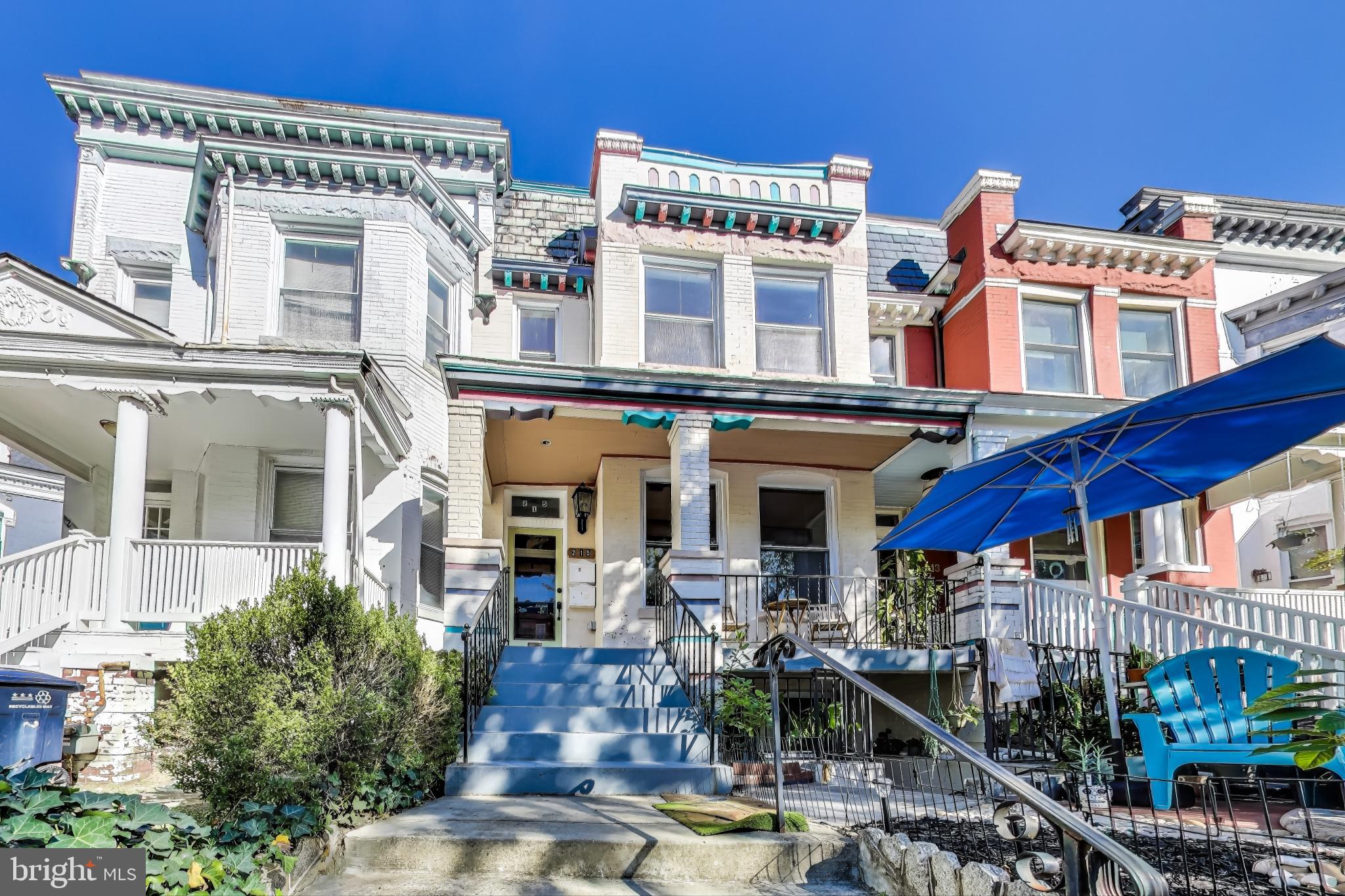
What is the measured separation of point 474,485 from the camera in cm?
1035

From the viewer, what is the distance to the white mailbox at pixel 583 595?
13375 mm

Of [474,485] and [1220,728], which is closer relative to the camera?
[1220,728]

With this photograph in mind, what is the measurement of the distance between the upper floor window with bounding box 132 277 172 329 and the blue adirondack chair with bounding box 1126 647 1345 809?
1275 centimetres

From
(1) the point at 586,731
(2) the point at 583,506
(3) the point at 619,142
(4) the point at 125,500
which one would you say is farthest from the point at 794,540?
(4) the point at 125,500

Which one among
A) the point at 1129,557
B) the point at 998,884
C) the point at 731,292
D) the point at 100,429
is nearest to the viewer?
the point at 998,884

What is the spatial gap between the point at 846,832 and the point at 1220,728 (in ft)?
10.4

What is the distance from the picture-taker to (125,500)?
9.56 metres

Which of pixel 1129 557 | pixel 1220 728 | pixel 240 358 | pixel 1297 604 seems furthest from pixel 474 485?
pixel 1297 604

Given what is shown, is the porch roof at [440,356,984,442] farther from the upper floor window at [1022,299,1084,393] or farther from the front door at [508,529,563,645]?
the front door at [508,529,563,645]

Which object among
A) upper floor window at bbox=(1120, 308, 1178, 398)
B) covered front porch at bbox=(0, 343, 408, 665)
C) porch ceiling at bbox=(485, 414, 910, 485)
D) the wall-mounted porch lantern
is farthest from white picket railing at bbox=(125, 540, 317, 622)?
upper floor window at bbox=(1120, 308, 1178, 398)

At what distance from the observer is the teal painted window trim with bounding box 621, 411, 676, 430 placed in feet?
36.6

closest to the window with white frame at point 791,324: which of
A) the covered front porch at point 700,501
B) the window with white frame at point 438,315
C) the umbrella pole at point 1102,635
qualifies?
the covered front porch at point 700,501

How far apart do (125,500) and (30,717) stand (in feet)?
12.5

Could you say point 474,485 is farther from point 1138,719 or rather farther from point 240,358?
point 1138,719
